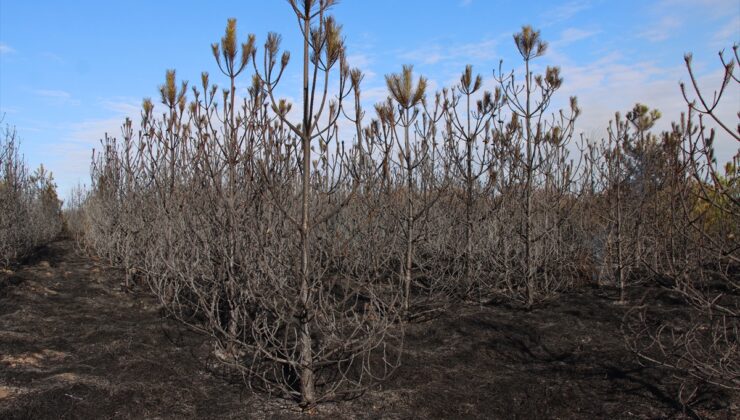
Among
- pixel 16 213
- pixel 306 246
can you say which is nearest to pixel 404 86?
pixel 306 246

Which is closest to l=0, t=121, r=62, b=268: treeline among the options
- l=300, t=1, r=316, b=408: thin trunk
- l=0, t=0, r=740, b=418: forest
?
l=0, t=0, r=740, b=418: forest

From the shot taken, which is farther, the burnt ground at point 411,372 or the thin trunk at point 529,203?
the thin trunk at point 529,203

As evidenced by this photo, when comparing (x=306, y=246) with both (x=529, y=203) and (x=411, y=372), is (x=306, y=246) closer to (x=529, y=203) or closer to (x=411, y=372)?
(x=411, y=372)

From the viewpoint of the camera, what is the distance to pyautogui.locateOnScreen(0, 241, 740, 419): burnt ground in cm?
431

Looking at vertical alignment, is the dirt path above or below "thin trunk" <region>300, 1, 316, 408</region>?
below

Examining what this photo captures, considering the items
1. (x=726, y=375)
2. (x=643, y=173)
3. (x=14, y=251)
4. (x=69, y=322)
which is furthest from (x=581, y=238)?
(x=14, y=251)

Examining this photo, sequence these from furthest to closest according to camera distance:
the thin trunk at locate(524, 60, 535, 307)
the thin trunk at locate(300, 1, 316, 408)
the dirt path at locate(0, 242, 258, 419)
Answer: the thin trunk at locate(524, 60, 535, 307) < the dirt path at locate(0, 242, 258, 419) < the thin trunk at locate(300, 1, 316, 408)

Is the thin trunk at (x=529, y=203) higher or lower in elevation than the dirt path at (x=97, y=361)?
higher

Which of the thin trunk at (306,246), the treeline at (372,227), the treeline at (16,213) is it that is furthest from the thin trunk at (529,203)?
the treeline at (16,213)

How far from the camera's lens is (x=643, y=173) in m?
8.01

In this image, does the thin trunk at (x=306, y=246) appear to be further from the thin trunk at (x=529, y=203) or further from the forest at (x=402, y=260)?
the thin trunk at (x=529, y=203)

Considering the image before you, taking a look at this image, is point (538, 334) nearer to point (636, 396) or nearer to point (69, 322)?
point (636, 396)

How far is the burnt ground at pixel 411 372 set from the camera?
14.1ft

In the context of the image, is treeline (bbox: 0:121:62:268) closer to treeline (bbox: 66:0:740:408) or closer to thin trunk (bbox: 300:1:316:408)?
treeline (bbox: 66:0:740:408)
